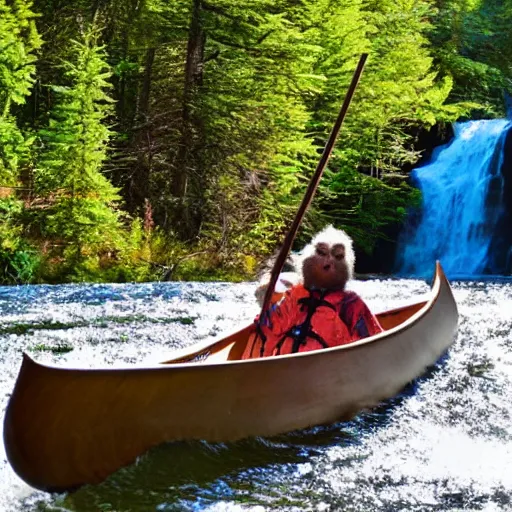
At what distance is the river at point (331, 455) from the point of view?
4.01 meters

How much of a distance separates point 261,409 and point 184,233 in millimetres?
10201

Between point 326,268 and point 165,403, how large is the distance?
159cm

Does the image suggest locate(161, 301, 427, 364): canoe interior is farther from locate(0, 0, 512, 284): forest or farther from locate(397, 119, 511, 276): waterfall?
locate(397, 119, 511, 276): waterfall

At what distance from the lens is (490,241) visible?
17328 millimetres

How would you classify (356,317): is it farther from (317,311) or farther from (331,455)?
(331,455)

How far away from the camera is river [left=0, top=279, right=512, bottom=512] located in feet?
13.1

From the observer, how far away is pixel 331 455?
470 cm

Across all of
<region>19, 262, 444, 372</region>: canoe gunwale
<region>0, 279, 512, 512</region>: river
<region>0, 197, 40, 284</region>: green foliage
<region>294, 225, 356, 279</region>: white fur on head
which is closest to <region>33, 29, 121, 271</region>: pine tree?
<region>0, 197, 40, 284</region>: green foliage

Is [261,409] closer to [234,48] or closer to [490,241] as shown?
[234,48]

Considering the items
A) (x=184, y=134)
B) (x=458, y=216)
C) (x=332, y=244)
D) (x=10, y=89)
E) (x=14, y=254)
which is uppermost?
(x=10, y=89)

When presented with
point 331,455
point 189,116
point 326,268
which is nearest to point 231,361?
point 331,455

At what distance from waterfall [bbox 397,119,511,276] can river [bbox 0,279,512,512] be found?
9.16 meters

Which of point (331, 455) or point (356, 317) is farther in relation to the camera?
point (356, 317)

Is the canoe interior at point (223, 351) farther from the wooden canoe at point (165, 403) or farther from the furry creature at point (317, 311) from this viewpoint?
the furry creature at point (317, 311)
